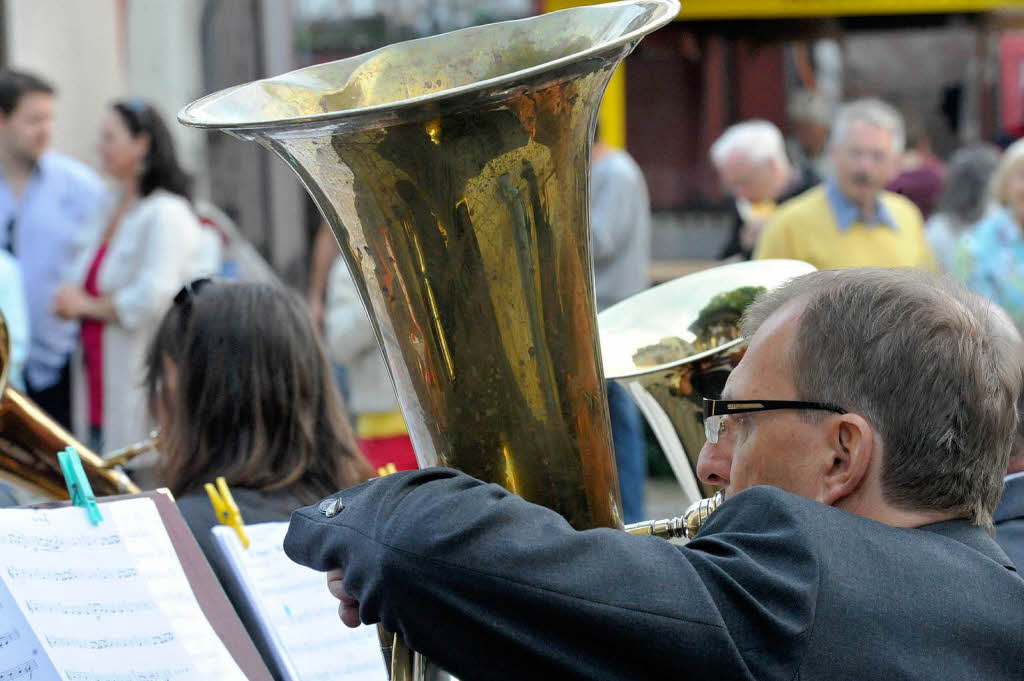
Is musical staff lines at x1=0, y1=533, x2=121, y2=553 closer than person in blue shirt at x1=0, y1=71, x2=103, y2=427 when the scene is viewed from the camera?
Yes

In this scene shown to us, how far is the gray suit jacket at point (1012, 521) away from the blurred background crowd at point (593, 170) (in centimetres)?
253

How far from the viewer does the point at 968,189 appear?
220 inches

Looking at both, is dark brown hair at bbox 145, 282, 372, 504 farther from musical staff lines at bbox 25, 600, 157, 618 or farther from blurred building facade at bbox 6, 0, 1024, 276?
blurred building facade at bbox 6, 0, 1024, 276

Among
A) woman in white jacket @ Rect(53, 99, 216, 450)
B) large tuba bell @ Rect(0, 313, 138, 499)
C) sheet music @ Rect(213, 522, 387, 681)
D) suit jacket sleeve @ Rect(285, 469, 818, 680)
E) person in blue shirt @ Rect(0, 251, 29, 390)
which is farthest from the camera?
woman in white jacket @ Rect(53, 99, 216, 450)

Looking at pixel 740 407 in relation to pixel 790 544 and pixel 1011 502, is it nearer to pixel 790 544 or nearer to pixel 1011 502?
pixel 790 544

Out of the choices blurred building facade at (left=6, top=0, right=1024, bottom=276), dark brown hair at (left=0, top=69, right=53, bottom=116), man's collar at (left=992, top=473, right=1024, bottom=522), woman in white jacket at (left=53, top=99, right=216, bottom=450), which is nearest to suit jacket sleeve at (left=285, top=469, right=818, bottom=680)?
man's collar at (left=992, top=473, right=1024, bottom=522)

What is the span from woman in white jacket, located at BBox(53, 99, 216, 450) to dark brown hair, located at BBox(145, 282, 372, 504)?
212 centimetres

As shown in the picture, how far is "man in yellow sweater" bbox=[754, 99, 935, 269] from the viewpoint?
461 centimetres

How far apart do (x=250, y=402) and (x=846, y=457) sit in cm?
122

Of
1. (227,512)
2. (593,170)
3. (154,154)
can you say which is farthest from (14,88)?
(227,512)

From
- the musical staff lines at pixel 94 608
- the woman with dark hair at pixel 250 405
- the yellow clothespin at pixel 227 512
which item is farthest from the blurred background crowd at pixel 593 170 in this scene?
the musical staff lines at pixel 94 608

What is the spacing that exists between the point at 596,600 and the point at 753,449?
34 centimetres

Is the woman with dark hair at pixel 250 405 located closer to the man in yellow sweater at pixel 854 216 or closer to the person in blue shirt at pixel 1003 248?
the man in yellow sweater at pixel 854 216

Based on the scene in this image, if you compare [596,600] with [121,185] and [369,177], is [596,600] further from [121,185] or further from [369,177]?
[121,185]
